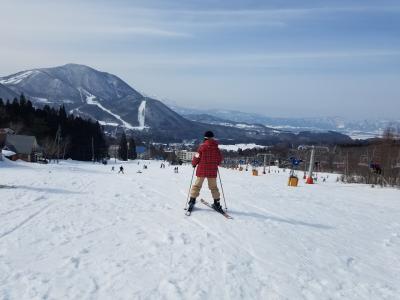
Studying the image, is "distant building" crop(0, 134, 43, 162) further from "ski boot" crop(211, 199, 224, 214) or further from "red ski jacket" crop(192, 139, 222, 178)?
"ski boot" crop(211, 199, 224, 214)

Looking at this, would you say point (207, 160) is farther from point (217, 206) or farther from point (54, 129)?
point (54, 129)

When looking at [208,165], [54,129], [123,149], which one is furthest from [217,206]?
[123,149]

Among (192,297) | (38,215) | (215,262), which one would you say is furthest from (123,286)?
(38,215)

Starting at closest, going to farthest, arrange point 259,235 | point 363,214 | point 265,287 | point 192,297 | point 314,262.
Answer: point 192,297 → point 265,287 → point 314,262 → point 259,235 → point 363,214

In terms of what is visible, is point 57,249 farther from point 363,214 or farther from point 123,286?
point 363,214

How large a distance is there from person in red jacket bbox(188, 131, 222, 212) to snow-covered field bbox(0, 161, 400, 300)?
1.90 ft

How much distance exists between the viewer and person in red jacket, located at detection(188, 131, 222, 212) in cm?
1090

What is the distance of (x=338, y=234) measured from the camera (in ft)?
31.1

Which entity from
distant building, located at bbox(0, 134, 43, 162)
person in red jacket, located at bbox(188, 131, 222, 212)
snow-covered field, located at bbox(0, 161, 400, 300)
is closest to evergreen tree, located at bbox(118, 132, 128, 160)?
distant building, located at bbox(0, 134, 43, 162)

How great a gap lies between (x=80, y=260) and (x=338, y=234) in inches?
237

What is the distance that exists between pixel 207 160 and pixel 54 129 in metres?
93.2

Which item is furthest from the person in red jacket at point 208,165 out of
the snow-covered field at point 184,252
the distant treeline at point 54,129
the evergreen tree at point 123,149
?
the evergreen tree at point 123,149

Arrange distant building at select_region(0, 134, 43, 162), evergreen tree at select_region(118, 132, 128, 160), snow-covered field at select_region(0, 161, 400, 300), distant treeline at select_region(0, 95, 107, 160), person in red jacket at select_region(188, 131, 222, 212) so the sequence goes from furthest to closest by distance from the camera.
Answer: evergreen tree at select_region(118, 132, 128, 160)
distant treeline at select_region(0, 95, 107, 160)
distant building at select_region(0, 134, 43, 162)
person in red jacket at select_region(188, 131, 222, 212)
snow-covered field at select_region(0, 161, 400, 300)

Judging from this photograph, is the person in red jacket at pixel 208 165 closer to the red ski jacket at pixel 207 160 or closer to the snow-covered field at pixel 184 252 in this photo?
the red ski jacket at pixel 207 160
